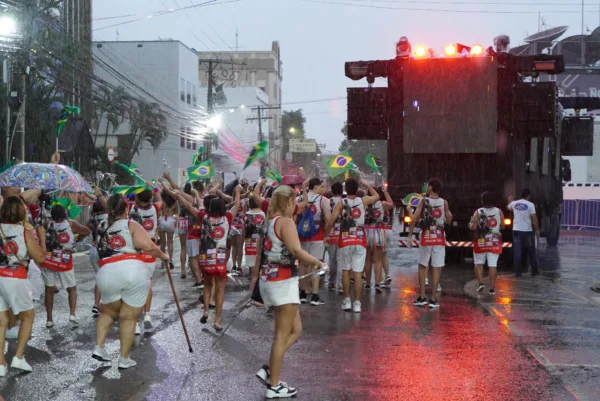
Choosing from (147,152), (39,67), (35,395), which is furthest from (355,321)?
(147,152)

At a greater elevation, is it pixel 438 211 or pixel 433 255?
pixel 438 211

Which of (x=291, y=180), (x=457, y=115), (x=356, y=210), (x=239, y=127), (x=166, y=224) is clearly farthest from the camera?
(x=239, y=127)

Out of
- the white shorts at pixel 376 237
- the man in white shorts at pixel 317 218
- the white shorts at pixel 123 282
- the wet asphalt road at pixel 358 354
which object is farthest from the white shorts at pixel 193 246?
the white shorts at pixel 123 282

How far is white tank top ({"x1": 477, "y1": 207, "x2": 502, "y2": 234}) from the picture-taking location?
13227mm

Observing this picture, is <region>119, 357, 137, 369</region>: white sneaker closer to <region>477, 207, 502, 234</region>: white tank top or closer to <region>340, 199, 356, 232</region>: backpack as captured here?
<region>340, 199, 356, 232</region>: backpack

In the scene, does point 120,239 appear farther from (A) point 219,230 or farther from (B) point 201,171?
(B) point 201,171

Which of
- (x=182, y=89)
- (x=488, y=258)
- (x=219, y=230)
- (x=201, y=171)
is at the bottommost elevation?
(x=488, y=258)

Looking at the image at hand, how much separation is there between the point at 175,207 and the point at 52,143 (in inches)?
620

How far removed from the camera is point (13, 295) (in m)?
7.34

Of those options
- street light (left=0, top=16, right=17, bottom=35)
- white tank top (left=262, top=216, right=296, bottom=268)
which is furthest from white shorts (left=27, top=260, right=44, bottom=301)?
street light (left=0, top=16, right=17, bottom=35)

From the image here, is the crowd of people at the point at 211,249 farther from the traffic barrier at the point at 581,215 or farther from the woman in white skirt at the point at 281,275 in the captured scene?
the traffic barrier at the point at 581,215

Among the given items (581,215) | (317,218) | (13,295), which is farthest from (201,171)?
(581,215)

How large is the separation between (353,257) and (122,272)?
4649mm

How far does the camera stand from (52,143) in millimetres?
30344
